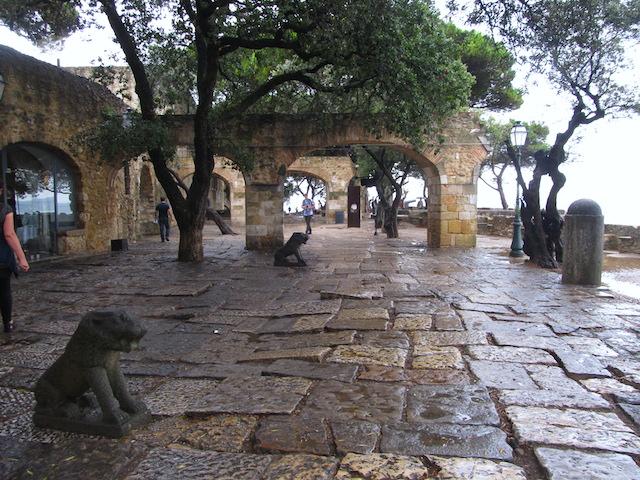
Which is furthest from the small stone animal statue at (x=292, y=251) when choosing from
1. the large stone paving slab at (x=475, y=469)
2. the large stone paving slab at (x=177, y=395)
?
the large stone paving slab at (x=475, y=469)

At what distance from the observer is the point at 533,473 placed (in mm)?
2195

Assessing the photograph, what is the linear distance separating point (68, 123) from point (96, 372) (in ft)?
33.0

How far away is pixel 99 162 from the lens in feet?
Result: 34.6

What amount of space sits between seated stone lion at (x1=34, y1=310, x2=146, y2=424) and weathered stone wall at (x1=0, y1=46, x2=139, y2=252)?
323 inches

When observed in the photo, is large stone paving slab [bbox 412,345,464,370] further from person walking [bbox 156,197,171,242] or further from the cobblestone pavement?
person walking [bbox 156,197,171,242]

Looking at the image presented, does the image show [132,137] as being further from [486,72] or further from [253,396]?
[486,72]

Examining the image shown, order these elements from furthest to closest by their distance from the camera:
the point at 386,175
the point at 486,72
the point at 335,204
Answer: the point at 335,204 → the point at 486,72 → the point at 386,175

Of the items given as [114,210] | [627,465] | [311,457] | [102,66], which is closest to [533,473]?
[627,465]

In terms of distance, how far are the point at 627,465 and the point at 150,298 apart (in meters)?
5.58

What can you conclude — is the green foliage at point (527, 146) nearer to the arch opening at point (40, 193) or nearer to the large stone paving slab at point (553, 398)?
the arch opening at point (40, 193)

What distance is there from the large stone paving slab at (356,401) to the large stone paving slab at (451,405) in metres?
0.09

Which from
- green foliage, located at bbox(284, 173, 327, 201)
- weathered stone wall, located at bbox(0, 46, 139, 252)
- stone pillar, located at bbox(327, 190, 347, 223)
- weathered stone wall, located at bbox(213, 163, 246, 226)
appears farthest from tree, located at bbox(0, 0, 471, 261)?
green foliage, located at bbox(284, 173, 327, 201)

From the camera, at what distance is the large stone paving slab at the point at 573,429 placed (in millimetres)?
2430

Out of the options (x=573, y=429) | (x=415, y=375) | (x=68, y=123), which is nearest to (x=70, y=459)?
(x=415, y=375)
